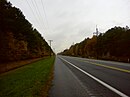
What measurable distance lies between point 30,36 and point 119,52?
33.9 meters

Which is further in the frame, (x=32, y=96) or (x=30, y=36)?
(x=30, y=36)

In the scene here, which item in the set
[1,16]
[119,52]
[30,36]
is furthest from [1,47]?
[119,52]

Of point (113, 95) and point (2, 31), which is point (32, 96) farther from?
point (2, 31)

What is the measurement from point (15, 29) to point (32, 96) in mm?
53667

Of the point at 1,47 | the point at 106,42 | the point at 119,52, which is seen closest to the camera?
the point at 1,47

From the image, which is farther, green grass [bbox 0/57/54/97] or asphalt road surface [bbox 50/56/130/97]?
green grass [bbox 0/57/54/97]

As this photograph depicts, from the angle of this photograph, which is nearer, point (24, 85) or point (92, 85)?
point (92, 85)

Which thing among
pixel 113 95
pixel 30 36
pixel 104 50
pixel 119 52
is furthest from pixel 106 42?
pixel 113 95

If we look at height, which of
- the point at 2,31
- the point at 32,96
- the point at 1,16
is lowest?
the point at 32,96

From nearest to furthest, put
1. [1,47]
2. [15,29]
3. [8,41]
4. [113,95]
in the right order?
1. [113,95]
2. [1,47]
3. [8,41]
4. [15,29]

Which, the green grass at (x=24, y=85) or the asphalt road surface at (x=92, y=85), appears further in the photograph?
the green grass at (x=24, y=85)

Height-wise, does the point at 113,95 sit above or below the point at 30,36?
below

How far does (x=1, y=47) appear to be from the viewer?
49.3m

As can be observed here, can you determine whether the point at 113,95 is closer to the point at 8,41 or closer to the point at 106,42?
the point at 8,41
